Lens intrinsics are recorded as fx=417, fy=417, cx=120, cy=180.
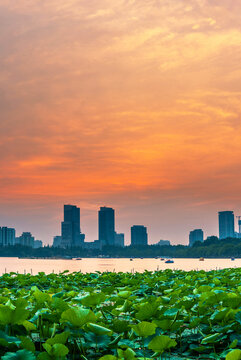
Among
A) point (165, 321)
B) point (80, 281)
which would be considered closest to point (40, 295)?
point (165, 321)

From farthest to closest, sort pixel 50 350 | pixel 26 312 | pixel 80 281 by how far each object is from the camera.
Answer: pixel 80 281
pixel 26 312
pixel 50 350

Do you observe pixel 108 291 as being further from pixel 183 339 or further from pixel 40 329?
pixel 40 329

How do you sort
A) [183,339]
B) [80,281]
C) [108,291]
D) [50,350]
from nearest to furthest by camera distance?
[50,350]
[183,339]
[108,291]
[80,281]

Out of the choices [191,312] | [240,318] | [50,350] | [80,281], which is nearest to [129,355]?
[50,350]

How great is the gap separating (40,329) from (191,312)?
2211mm

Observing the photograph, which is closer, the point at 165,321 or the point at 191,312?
the point at 165,321

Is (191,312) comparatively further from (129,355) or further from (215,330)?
(129,355)

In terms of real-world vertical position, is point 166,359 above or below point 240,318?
below

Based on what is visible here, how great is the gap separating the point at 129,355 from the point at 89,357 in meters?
0.76

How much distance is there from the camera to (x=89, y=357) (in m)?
4.24

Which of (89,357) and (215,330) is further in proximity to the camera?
(215,330)

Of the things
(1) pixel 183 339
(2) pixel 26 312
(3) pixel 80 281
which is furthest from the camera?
(3) pixel 80 281

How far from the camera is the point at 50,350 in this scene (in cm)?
353

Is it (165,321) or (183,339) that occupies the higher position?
(165,321)
